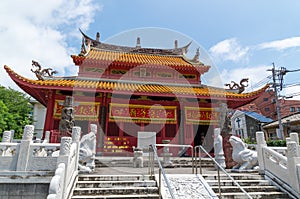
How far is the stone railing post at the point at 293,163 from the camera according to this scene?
5523mm

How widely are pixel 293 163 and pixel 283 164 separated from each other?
64cm

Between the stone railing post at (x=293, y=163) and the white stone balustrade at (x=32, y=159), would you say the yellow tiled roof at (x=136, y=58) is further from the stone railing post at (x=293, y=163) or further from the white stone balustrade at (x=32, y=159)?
the stone railing post at (x=293, y=163)

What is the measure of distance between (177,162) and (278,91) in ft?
59.3

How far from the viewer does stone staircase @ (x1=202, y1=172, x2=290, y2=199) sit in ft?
18.2

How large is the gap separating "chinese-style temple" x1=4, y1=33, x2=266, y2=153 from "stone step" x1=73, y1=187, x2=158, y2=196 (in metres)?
6.50

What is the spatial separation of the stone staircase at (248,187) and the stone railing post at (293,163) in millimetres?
424

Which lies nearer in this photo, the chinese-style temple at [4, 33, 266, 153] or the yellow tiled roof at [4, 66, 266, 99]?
the yellow tiled roof at [4, 66, 266, 99]

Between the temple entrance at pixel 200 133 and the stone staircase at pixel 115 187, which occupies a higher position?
the temple entrance at pixel 200 133

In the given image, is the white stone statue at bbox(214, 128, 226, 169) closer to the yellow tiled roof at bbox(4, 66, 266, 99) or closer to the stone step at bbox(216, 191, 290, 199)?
the stone step at bbox(216, 191, 290, 199)

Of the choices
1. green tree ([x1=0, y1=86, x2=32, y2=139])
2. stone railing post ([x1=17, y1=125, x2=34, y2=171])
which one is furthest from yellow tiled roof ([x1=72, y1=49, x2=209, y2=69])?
green tree ([x1=0, y1=86, x2=32, y2=139])

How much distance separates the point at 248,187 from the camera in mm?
5898

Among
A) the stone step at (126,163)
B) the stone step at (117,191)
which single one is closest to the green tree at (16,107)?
the stone step at (126,163)

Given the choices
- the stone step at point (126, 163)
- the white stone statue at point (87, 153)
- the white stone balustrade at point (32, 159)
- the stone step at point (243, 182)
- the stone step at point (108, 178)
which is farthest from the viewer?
the stone step at point (126, 163)

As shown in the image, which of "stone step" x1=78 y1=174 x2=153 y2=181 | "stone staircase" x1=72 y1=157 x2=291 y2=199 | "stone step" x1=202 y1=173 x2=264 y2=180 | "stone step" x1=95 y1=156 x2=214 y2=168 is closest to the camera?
"stone staircase" x1=72 y1=157 x2=291 y2=199
